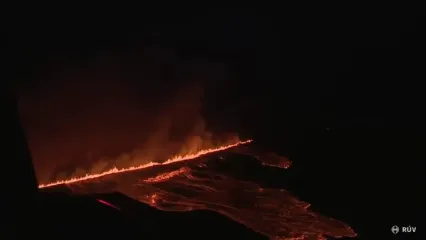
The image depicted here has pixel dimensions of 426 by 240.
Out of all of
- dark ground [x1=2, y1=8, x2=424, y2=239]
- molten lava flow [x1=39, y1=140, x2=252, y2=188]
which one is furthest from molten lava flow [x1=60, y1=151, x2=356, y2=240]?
dark ground [x1=2, y1=8, x2=424, y2=239]

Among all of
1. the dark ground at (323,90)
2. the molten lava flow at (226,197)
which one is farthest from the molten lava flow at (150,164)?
Result: the dark ground at (323,90)

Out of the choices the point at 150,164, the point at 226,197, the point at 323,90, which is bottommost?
the point at 226,197

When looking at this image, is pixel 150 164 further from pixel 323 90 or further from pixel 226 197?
pixel 323 90

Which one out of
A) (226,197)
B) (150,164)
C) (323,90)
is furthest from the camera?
(323,90)

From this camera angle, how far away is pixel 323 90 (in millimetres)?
10125

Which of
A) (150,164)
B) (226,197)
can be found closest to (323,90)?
(150,164)

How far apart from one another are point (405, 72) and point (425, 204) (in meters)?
4.25

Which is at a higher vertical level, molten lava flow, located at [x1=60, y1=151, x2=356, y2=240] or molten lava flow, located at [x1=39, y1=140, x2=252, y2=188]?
molten lava flow, located at [x1=39, y1=140, x2=252, y2=188]

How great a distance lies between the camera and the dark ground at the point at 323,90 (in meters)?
6.56

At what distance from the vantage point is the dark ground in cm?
656

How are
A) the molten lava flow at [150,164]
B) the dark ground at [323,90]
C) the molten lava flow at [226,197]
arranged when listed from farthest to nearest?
the dark ground at [323,90] → the molten lava flow at [150,164] → the molten lava flow at [226,197]

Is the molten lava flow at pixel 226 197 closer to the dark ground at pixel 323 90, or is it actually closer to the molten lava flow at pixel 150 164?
the molten lava flow at pixel 150 164

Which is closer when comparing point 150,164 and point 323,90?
point 150,164

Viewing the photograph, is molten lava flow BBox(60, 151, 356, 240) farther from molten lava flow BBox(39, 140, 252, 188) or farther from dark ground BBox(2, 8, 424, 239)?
dark ground BBox(2, 8, 424, 239)
